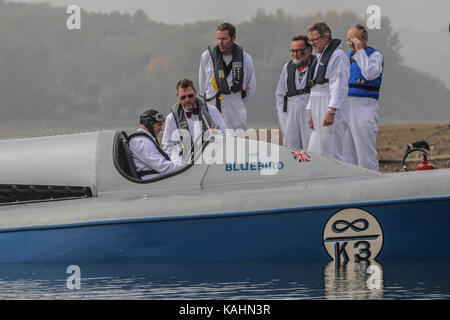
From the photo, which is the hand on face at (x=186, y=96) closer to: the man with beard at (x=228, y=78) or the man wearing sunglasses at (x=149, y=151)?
the man wearing sunglasses at (x=149, y=151)

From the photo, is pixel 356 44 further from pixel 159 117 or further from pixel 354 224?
pixel 354 224

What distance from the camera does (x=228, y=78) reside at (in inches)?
468

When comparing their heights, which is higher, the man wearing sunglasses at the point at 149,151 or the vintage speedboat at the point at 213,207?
the man wearing sunglasses at the point at 149,151

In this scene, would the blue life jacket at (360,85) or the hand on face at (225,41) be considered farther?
the blue life jacket at (360,85)

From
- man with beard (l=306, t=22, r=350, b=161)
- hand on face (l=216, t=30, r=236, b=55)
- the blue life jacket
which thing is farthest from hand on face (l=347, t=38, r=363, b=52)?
hand on face (l=216, t=30, r=236, b=55)

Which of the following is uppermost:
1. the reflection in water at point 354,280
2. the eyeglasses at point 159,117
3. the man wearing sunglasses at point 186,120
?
the man wearing sunglasses at point 186,120

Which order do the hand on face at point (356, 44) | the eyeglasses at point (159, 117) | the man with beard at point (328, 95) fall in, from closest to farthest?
the eyeglasses at point (159, 117) < the man with beard at point (328, 95) < the hand on face at point (356, 44)

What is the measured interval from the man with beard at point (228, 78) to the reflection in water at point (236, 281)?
4.16 meters

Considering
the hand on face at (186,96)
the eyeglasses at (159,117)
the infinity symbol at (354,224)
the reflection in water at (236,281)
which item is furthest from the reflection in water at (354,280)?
the hand on face at (186,96)

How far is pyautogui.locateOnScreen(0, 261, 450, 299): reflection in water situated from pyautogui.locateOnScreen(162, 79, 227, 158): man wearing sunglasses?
200cm

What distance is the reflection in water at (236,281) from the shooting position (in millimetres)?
7168

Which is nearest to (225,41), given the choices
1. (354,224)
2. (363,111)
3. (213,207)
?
(363,111)

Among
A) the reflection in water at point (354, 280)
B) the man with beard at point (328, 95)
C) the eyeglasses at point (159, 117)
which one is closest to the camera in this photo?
the reflection in water at point (354, 280)
